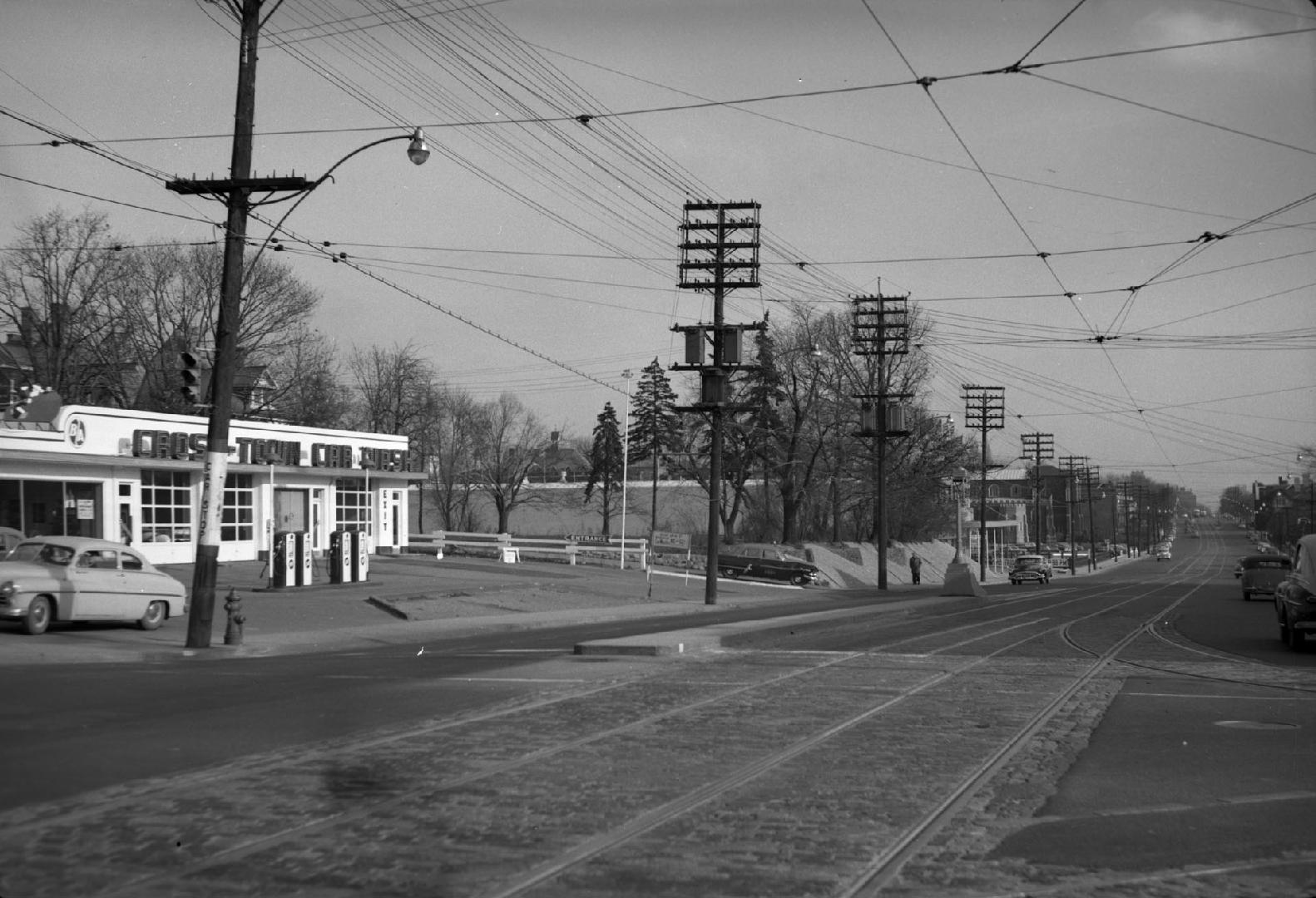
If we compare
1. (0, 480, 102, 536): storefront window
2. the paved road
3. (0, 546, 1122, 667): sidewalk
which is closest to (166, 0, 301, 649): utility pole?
(0, 546, 1122, 667): sidewalk

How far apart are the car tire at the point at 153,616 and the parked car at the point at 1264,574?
1427 inches

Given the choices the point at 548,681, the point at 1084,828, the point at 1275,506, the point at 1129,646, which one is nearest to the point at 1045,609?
the point at 1129,646

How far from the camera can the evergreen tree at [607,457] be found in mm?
97375

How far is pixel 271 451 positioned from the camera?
42906mm

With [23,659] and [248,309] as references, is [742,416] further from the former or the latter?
[23,659]

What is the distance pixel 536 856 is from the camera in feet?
22.5

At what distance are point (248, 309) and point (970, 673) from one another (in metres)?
51.4

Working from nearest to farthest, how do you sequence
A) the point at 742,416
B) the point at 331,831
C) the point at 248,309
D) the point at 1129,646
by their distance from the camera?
1. the point at 331,831
2. the point at 1129,646
3. the point at 248,309
4. the point at 742,416

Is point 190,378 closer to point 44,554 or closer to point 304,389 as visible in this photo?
point 44,554

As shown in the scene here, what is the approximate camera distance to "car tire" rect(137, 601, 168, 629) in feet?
79.4

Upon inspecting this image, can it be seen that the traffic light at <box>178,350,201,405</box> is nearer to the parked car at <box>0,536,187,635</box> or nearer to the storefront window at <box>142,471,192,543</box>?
the parked car at <box>0,536,187,635</box>

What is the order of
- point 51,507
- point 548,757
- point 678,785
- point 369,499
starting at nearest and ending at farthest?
1. point 678,785
2. point 548,757
3. point 51,507
4. point 369,499

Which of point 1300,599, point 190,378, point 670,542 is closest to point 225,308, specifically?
point 190,378

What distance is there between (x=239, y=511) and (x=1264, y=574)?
119 feet
